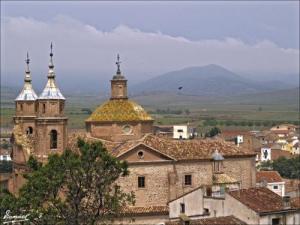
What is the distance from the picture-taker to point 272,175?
67.3 meters

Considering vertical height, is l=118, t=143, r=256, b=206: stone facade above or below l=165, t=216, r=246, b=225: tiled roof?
above

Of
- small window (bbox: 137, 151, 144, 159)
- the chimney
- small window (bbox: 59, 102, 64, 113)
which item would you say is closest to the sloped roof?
small window (bbox: 137, 151, 144, 159)

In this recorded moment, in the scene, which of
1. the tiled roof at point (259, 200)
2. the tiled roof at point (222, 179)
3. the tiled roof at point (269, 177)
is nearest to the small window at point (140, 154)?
the tiled roof at point (222, 179)

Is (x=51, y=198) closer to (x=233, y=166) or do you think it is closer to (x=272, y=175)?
(x=233, y=166)

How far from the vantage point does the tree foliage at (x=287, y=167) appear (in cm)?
8538

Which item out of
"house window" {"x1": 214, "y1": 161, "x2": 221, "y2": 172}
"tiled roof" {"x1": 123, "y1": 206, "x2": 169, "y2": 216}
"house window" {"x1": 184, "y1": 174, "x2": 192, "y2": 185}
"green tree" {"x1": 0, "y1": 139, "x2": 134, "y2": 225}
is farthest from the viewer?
"house window" {"x1": 214, "y1": 161, "x2": 221, "y2": 172}

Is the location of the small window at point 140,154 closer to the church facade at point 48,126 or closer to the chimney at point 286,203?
the church facade at point 48,126

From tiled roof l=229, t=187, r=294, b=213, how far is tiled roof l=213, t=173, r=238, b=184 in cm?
883

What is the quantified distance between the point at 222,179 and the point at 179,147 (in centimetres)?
318

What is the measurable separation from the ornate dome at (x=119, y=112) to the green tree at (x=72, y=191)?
1552cm

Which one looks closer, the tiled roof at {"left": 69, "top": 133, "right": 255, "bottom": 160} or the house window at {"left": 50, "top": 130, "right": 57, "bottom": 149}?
the tiled roof at {"left": 69, "top": 133, "right": 255, "bottom": 160}

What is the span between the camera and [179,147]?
49.1 m

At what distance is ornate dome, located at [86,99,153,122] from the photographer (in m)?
49.7

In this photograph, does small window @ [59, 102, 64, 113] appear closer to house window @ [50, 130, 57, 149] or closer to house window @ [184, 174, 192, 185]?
house window @ [50, 130, 57, 149]
